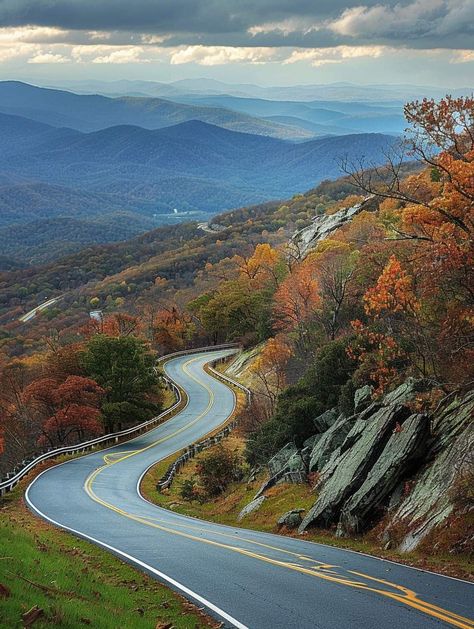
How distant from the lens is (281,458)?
101ft

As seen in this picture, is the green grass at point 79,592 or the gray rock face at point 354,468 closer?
the green grass at point 79,592

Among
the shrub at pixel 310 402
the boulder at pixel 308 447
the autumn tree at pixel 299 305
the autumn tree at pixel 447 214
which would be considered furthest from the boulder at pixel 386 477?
the autumn tree at pixel 299 305

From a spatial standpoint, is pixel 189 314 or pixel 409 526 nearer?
pixel 409 526

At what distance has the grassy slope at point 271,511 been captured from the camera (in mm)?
15898

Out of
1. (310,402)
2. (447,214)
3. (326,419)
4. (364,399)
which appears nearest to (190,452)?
(310,402)

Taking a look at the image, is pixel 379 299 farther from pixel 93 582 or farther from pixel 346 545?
pixel 93 582

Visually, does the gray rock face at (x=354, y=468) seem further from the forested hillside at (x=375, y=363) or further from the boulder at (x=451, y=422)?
the boulder at (x=451, y=422)

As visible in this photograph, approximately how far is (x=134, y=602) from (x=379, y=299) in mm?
10634

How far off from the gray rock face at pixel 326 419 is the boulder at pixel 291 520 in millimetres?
8335

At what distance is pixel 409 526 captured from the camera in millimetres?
18234

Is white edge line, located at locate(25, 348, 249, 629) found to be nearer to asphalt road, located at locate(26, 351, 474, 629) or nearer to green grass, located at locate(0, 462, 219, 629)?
asphalt road, located at locate(26, 351, 474, 629)

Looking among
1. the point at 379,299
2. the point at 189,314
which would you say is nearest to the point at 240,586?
the point at 379,299

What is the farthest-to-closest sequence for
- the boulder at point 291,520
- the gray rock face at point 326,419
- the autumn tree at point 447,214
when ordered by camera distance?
the gray rock face at point 326,419
the boulder at point 291,520
the autumn tree at point 447,214

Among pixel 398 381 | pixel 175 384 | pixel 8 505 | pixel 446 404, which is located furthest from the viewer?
pixel 175 384
